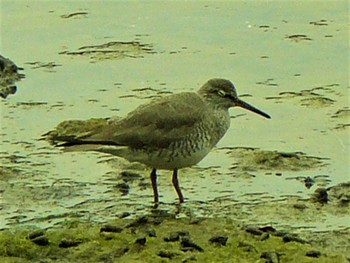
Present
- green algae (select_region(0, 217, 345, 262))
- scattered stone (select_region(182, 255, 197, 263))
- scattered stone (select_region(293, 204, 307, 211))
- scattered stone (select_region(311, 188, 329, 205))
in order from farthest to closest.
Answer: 1. scattered stone (select_region(311, 188, 329, 205))
2. scattered stone (select_region(293, 204, 307, 211))
3. green algae (select_region(0, 217, 345, 262))
4. scattered stone (select_region(182, 255, 197, 263))

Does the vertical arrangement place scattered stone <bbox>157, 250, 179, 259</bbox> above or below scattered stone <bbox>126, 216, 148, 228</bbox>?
above

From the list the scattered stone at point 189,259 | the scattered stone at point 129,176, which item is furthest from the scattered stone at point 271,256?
the scattered stone at point 129,176

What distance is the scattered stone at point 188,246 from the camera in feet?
28.8

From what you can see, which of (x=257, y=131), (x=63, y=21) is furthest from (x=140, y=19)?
(x=257, y=131)

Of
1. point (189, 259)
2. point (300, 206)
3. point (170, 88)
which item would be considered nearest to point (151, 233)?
point (189, 259)

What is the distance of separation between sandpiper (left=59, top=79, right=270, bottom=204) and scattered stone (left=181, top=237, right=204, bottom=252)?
146 cm

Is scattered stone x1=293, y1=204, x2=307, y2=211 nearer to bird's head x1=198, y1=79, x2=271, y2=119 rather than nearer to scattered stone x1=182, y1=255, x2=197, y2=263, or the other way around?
bird's head x1=198, y1=79, x2=271, y2=119

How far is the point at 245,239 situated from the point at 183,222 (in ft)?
2.33

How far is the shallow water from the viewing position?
34.8 ft

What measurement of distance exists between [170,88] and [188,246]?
16.6 feet

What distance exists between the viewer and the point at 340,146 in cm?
1175

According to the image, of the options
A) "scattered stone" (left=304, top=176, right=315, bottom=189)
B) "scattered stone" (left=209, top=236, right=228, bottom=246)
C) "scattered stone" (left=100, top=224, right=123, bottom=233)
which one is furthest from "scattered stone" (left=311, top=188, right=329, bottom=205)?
"scattered stone" (left=100, top=224, right=123, bottom=233)

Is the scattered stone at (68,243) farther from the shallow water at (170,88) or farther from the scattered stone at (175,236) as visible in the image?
the shallow water at (170,88)

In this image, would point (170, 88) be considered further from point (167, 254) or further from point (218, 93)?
point (167, 254)
